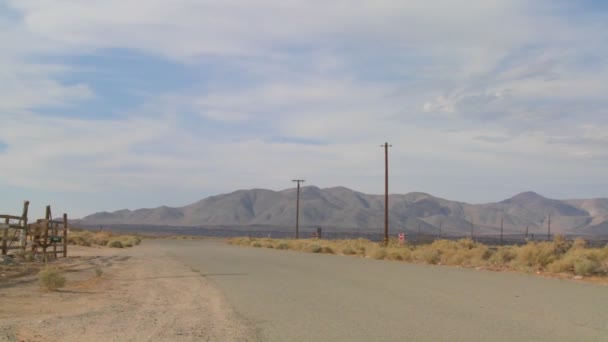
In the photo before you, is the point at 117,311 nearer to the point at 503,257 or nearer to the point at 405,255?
the point at 503,257

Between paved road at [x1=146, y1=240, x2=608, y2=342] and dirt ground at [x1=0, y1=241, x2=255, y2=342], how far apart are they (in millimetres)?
670

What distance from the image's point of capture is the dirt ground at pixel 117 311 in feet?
34.9

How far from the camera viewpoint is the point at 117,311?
1352 cm

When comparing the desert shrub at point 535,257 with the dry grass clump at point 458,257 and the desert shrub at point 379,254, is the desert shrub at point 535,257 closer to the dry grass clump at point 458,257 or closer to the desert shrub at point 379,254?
the dry grass clump at point 458,257

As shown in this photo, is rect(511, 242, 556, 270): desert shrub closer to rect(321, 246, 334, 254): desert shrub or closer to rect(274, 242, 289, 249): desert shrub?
rect(321, 246, 334, 254): desert shrub

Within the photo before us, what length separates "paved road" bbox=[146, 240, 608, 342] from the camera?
1062cm

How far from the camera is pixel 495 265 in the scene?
2922 centimetres

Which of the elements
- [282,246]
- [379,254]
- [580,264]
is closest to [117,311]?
[580,264]

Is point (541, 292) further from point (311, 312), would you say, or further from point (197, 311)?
point (197, 311)

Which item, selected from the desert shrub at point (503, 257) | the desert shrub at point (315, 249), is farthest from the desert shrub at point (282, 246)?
the desert shrub at point (503, 257)

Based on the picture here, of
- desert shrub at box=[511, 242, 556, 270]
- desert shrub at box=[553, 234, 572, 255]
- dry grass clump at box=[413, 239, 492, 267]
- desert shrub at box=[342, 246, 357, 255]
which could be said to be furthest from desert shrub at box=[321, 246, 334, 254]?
desert shrub at box=[511, 242, 556, 270]

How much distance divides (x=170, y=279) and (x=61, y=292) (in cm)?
509

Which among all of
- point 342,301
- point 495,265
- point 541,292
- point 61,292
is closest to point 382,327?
point 342,301

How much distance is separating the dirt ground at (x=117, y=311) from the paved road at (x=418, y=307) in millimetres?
670
